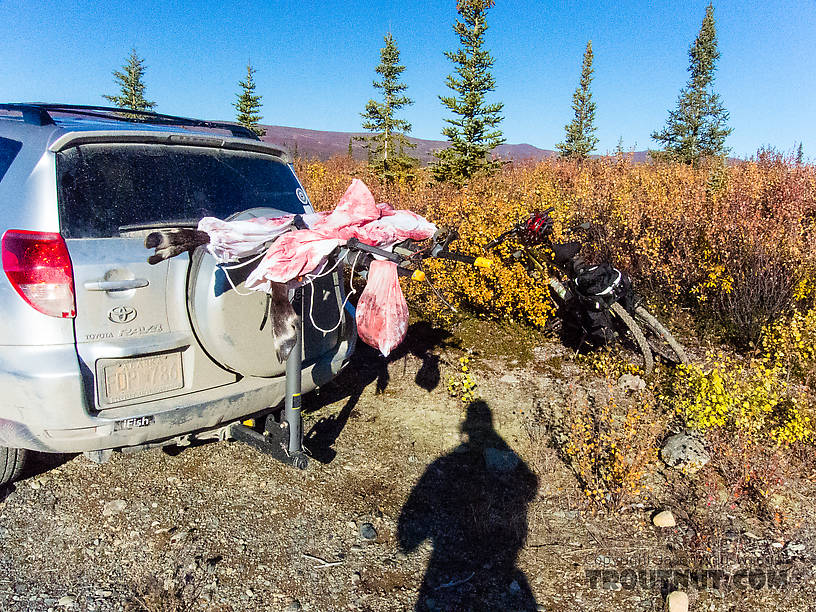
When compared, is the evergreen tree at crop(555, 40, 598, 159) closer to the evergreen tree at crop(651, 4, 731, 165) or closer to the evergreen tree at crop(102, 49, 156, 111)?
the evergreen tree at crop(651, 4, 731, 165)

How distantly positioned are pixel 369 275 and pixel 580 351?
3.51 meters

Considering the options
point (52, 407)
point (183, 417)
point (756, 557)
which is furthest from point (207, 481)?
point (756, 557)

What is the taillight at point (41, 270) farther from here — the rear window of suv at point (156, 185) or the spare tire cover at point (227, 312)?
the spare tire cover at point (227, 312)

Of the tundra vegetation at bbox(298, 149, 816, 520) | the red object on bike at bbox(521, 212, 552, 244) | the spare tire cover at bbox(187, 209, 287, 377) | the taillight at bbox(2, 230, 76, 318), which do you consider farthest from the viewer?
the red object on bike at bbox(521, 212, 552, 244)

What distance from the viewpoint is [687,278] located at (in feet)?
20.5

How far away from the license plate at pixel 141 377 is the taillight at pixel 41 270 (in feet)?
1.13

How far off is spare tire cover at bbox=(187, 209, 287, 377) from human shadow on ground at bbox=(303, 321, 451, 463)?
1.19m

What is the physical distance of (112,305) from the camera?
8.89 feet

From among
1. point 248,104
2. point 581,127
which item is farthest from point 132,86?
point 581,127

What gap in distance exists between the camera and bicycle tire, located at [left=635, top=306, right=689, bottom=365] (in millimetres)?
4648

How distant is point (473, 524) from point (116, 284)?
7.74ft

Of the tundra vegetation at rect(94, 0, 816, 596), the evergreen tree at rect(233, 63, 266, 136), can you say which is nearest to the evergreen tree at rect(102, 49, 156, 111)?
the evergreen tree at rect(233, 63, 266, 136)

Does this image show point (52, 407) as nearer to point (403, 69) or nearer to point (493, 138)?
point (493, 138)

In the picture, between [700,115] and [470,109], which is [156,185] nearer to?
[470,109]
